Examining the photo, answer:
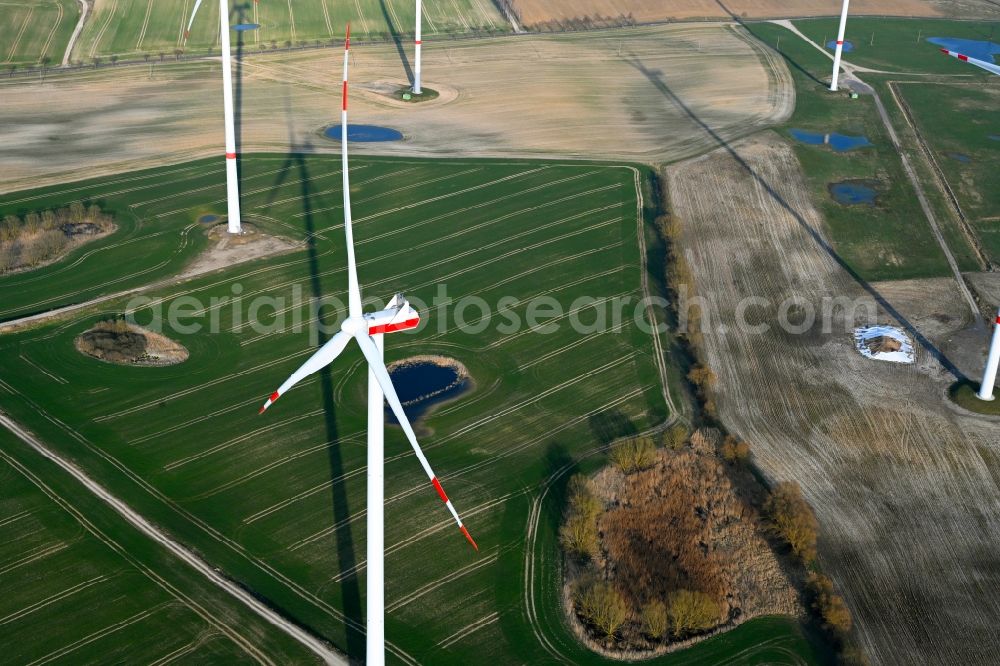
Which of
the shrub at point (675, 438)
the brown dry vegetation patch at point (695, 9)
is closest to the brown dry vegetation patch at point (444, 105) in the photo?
the brown dry vegetation patch at point (695, 9)

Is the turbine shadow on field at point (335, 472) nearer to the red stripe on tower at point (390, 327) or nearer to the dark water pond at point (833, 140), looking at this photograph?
the red stripe on tower at point (390, 327)

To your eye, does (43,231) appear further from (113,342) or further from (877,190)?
(877,190)

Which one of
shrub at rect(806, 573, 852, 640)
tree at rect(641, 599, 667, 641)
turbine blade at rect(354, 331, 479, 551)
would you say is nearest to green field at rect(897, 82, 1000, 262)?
shrub at rect(806, 573, 852, 640)

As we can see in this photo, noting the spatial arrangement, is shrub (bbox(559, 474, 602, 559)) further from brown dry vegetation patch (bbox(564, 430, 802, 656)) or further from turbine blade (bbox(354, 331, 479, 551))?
turbine blade (bbox(354, 331, 479, 551))

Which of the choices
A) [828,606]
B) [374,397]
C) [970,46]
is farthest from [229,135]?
[970,46]

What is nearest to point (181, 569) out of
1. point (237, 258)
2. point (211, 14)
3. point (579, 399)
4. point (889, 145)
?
point (579, 399)

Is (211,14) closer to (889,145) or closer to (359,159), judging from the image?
(359,159)
